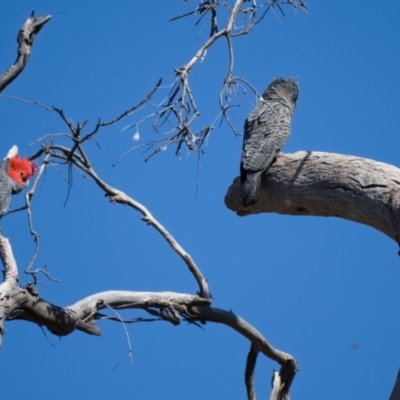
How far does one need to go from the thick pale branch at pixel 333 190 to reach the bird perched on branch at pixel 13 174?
6.63 ft

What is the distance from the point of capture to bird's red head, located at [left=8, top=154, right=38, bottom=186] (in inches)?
239

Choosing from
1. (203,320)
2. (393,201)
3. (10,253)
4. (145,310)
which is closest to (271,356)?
(203,320)

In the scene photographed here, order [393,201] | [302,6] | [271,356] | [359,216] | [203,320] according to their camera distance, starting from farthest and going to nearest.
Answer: [271,356], [203,320], [302,6], [359,216], [393,201]

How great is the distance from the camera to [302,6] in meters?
4.62

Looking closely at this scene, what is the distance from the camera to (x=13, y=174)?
6055mm

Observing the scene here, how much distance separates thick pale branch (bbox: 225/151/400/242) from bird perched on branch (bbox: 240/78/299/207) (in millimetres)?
85

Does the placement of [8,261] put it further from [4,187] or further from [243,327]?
[4,187]

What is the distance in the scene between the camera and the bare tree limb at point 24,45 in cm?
352

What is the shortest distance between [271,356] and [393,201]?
1.89 m

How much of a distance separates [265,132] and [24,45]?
8.21 ft

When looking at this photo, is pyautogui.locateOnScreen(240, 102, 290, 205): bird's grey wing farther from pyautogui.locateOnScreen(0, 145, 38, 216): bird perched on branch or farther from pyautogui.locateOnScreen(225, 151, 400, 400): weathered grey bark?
pyautogui.locateOnScreen(0, 145, 38, 216): bird perched on branch

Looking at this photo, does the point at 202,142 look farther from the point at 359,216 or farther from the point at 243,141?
the point at 243,141

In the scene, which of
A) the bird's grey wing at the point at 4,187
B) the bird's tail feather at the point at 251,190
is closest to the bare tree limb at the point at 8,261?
the bird's tail feather at the point at 251,190

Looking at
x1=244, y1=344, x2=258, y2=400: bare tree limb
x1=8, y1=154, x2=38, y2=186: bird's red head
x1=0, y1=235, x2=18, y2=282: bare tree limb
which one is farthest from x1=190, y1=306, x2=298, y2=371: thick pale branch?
x1=8, y1=154, x2=38, y2=186: bird's red head
